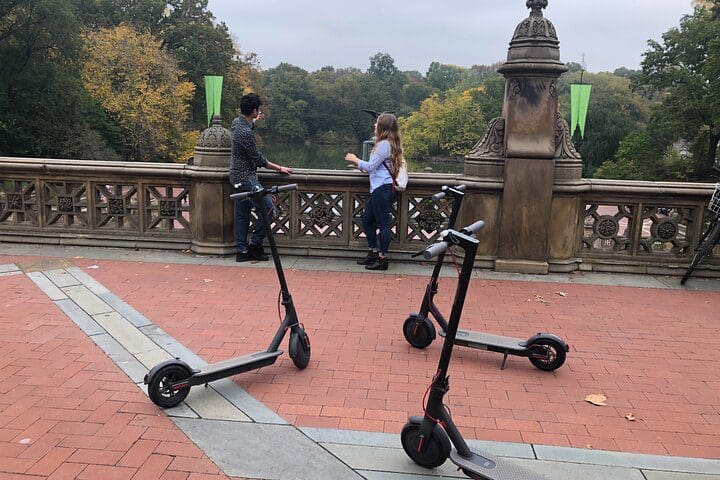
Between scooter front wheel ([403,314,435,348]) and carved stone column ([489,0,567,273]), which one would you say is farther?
carved stone column ([489,0,567,273])

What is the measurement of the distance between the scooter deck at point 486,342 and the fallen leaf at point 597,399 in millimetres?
597

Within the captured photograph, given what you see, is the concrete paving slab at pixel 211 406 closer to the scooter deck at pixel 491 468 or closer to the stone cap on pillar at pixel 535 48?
the scooter deck at pixel 491 468

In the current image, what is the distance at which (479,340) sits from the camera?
4.71m

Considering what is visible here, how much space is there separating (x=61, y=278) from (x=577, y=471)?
18.5 ft

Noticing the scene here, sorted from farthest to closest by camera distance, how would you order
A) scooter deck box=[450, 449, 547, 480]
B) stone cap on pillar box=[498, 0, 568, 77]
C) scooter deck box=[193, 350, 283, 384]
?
stone cap on pillar box=[498, 0, 568, 77]
scooter deck box=[193, 350, 283, 384]
scooter deck box=[450, 449, 547, 480]

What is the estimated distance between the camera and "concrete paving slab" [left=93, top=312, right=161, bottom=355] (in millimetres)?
4754

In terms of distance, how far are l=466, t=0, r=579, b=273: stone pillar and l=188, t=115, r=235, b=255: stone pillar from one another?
3407 millimetres

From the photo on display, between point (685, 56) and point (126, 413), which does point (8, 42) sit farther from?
point (685, 56)

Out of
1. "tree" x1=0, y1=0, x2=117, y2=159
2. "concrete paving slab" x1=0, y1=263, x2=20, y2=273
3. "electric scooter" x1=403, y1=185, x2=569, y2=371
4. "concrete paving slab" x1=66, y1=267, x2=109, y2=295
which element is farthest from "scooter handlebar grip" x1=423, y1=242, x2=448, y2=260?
"tree" x1=0, y1=0, x2=117, y2=159

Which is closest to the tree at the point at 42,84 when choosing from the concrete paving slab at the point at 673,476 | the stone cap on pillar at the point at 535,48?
the stone cap on pillar at the point at 535,48

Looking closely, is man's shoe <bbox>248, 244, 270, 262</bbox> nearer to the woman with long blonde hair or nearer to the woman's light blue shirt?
the woman with long blonde hair

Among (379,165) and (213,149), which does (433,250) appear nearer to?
(379,165)

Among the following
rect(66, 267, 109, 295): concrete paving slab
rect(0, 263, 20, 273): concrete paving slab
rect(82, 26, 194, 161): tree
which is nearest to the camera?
rect(66, 267, 109, 295): concrete paving slab

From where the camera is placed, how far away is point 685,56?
41.9 m
